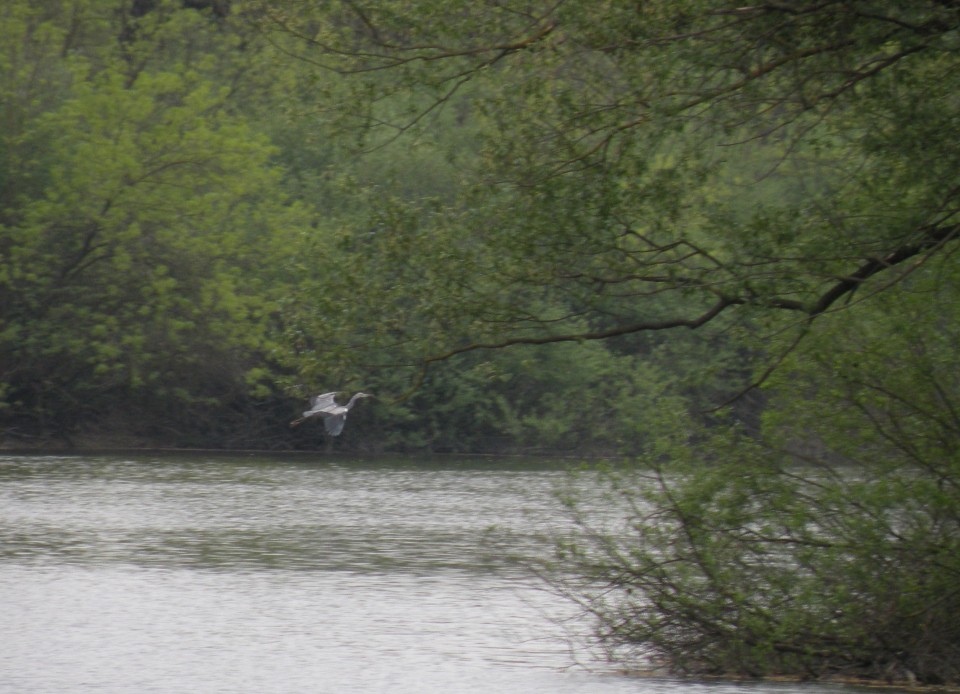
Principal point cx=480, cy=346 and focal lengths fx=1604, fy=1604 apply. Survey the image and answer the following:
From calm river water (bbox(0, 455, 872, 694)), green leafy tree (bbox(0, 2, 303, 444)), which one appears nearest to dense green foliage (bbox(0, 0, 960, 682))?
calm river water (bbox(0, 455, 872, 694))

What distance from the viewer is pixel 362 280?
13.3 meters

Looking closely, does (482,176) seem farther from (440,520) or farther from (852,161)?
(440,520)

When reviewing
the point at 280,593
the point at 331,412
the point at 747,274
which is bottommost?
the point at 280,593

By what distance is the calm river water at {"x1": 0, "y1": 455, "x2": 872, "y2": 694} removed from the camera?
42.3 ft

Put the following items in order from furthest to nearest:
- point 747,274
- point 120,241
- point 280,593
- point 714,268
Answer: point 120,241 < point 280,593 < point 714,268 < point 747,274

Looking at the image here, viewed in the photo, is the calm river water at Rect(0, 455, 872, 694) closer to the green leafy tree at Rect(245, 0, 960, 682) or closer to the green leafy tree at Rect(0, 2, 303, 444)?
the green leafy tree at Rect(245, 0, 960, 682)

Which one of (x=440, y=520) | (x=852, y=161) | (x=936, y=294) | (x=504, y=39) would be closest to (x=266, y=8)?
(x=504, y=39)

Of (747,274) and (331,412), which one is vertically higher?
(331,412)

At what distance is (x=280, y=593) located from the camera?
17188mm

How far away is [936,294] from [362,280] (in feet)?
15.0

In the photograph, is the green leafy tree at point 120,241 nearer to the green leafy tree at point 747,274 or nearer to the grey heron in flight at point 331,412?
the grey heron in flight at point 331,412

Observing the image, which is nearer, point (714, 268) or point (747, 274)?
point (747, 274)

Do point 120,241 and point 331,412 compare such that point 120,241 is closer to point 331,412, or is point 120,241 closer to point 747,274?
point 331,412

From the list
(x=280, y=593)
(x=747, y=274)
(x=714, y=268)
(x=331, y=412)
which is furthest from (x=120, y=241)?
(x=747, y=274)
